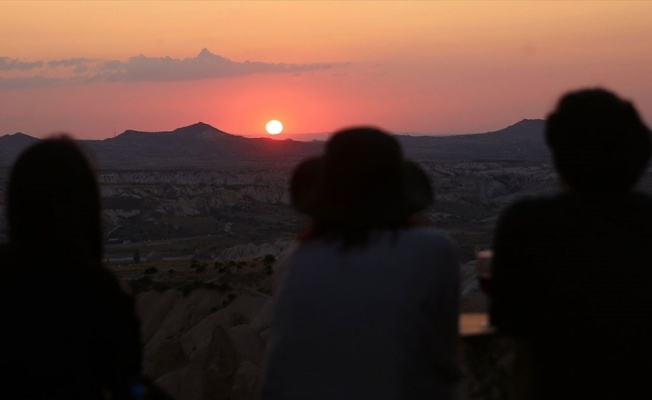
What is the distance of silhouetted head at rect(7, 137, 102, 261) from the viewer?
11.4ft

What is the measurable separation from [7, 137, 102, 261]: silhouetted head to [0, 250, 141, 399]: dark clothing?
7 centimetres

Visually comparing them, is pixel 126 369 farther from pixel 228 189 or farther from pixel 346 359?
pixel 228 189

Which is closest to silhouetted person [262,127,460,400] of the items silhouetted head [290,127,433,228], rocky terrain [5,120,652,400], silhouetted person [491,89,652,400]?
silhouetted head [290,127,433,228]

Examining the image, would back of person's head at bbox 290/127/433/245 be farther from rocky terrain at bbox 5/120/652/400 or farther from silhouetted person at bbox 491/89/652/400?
rocky terrain at bbox 5/120/652/400

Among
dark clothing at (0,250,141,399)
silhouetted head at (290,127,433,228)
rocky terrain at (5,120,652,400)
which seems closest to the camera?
dark clothing at (0,250,141,399)

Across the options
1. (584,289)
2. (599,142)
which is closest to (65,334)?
(584,289)

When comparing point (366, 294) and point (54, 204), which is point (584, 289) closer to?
point (366, 294)

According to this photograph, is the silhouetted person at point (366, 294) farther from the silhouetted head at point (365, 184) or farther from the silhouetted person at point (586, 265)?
the silhouetted person at point (586, 265)

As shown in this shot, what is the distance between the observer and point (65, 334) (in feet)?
11.2

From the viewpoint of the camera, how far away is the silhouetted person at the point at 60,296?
11.2 ft

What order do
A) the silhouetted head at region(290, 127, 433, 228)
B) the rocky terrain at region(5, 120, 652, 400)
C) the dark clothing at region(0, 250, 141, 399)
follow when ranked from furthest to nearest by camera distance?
1. the rocky terrain at region(5, 120, 652, 400)
2. the silhouetted head at region(290, 127, 433, 228)
3. the dark clothing at region(0, 250, 141, 399)

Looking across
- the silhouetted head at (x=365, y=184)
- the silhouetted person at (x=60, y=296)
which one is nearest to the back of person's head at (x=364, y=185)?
the silhouetted head at (x=365, y=184)

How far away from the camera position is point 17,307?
3.44 meters

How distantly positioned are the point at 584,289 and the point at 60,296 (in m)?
1.66
